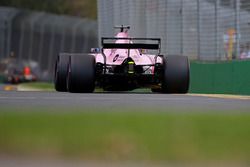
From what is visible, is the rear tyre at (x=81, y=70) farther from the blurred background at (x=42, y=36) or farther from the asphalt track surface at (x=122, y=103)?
the blurred background at (x=42, y=36)

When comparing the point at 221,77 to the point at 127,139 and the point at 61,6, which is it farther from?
the point at 61,6

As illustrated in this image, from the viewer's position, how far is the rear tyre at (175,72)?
52.6ft

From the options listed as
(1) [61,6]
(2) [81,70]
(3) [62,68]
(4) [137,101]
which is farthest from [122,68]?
(1) [61,6]

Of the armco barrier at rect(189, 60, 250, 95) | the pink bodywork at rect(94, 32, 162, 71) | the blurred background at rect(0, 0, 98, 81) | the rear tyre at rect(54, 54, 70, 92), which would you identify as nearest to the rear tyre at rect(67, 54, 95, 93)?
the pink bodywork at rect(94, 32, 162, 71)

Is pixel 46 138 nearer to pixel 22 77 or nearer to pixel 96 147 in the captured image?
pixel 96 147

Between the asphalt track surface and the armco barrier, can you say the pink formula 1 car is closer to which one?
the asphalt track surface

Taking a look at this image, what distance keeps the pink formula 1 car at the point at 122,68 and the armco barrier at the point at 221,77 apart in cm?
300

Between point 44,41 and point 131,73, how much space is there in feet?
104

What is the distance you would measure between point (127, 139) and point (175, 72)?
10.00m

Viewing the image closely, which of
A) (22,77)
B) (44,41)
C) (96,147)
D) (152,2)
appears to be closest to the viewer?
(96,147)

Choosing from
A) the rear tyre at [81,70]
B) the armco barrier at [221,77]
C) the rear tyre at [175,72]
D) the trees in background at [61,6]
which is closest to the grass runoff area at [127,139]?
the rear tyre at [81,70]

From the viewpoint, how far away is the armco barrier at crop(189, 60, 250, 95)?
62.7 feet

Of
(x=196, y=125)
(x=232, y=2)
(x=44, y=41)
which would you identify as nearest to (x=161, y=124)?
(x=196, y=125)

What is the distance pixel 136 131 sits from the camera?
636 cm
